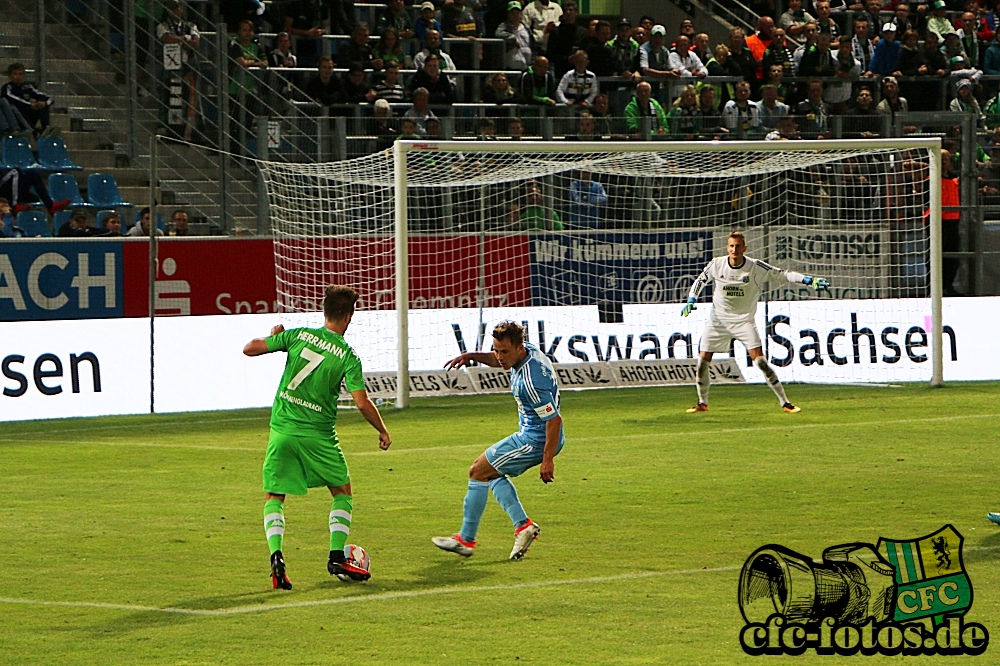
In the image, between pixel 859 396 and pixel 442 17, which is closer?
pixel 859 396

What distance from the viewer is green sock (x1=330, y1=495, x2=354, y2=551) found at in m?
9.09

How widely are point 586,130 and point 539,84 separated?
2053mm

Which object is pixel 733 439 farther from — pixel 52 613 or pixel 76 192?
pixel 76 192

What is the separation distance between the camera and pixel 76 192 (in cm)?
2278

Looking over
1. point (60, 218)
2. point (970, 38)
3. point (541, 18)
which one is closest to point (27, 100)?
point (60, 218)

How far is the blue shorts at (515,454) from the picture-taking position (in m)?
9.78

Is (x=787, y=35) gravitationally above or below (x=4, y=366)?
above

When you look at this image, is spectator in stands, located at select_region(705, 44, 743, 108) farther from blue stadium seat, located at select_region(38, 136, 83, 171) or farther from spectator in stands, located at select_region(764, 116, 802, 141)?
blue stadium seat, located at select_region(38, 136, 83, 171)

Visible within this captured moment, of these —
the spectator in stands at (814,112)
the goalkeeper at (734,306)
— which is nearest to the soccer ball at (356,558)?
the goalkeeper at (734,306)

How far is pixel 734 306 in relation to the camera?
18.1 meters

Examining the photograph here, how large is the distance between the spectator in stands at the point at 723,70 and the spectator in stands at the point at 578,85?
2312 millimetres

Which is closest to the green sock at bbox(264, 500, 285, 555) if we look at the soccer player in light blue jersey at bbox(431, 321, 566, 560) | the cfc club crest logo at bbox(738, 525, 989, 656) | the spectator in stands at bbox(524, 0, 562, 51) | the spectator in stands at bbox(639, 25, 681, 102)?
the soccer player in light blue jersey at bbox(431, 321, 566, 560)

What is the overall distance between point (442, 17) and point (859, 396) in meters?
11.4

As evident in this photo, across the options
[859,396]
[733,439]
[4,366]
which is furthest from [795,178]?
[4,366]
